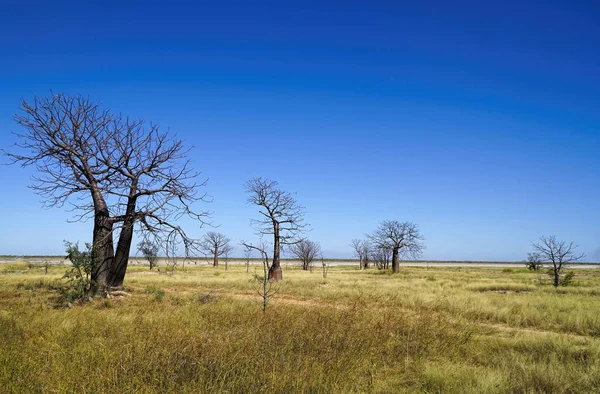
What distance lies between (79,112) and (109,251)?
517 centimetres

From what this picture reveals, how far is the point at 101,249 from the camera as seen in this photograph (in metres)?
13.8

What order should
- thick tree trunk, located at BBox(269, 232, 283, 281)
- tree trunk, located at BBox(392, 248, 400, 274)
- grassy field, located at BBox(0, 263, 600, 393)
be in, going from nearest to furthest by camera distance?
1. grassy field, located at BBox(0, 263, 600, 393)
2. thick tree trunk, located at BBox(269, 232, 283, 281)
3. tree trunk, located at BBox(392, 248, 400, 274)

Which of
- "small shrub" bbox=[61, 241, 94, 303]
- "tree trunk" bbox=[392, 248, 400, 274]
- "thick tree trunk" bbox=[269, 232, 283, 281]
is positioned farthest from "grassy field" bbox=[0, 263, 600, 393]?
"tree trunk" bbox=[392, 248, 400, 274]

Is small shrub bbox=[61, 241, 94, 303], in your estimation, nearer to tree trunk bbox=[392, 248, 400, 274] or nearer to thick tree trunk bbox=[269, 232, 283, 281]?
thick tree trunk bbox=[269, 232, 283, 281]

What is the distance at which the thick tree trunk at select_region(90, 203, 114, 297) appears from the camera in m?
13.6

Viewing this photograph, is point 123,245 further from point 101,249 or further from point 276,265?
point 276,265

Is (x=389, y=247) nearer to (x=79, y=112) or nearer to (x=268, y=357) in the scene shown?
(x=79, y=112)

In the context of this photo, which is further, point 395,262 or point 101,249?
point 395,262

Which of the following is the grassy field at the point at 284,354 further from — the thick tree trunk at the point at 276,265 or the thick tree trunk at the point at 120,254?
the thick tree trunk at the point at 276,265

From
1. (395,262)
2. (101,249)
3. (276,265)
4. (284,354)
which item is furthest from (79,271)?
(395,262)

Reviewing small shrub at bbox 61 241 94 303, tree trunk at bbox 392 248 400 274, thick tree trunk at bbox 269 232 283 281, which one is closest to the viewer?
small shrub at bbox 61 241 94 303

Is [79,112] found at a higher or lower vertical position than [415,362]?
higher

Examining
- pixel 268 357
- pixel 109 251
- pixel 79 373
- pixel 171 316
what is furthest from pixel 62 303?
pixel 268 357

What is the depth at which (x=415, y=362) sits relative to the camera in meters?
6.56
